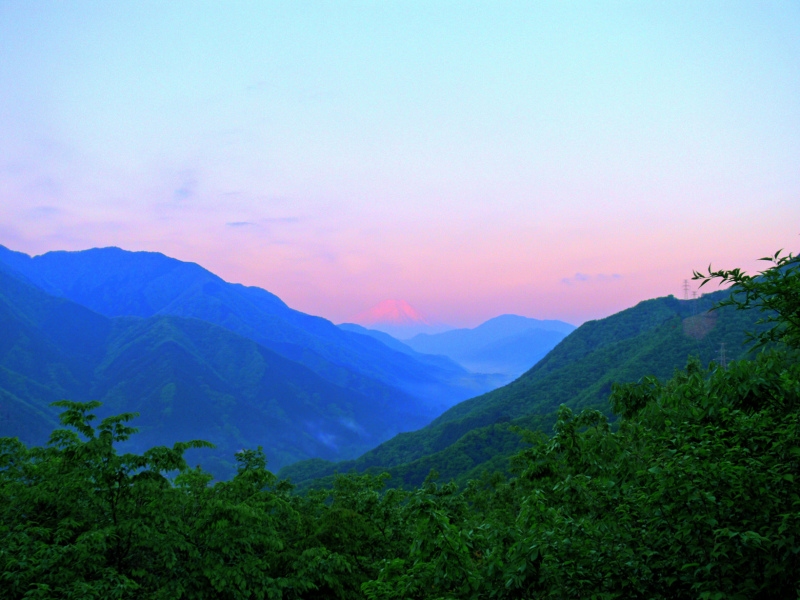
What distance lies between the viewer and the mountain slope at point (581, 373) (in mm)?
110188

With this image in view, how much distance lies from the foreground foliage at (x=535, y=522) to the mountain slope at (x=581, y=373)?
57.3 meters

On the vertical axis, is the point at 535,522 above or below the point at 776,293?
below

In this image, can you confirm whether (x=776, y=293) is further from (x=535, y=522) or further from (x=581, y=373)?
(x=581, y=373)

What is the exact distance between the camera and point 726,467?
20.5 ft

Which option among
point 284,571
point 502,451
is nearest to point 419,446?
point 502,451

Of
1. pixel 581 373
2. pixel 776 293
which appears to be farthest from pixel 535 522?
pixel 581 373

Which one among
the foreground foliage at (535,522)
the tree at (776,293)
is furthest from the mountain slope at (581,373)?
the tree at (776,293)

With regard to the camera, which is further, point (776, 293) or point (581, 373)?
point (581, 373)

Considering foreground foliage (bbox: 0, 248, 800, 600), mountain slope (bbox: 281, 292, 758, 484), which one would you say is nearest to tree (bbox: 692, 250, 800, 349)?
foreground foliage (bbox: 0, 248, 800, 600)

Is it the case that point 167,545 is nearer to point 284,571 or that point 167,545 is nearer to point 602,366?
point 284,571

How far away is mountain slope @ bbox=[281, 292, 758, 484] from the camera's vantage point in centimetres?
11019

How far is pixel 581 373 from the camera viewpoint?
146 m

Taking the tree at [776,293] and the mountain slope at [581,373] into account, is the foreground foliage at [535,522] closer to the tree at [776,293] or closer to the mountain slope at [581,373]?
the tree at [776,293]

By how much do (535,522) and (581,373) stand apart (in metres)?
151
